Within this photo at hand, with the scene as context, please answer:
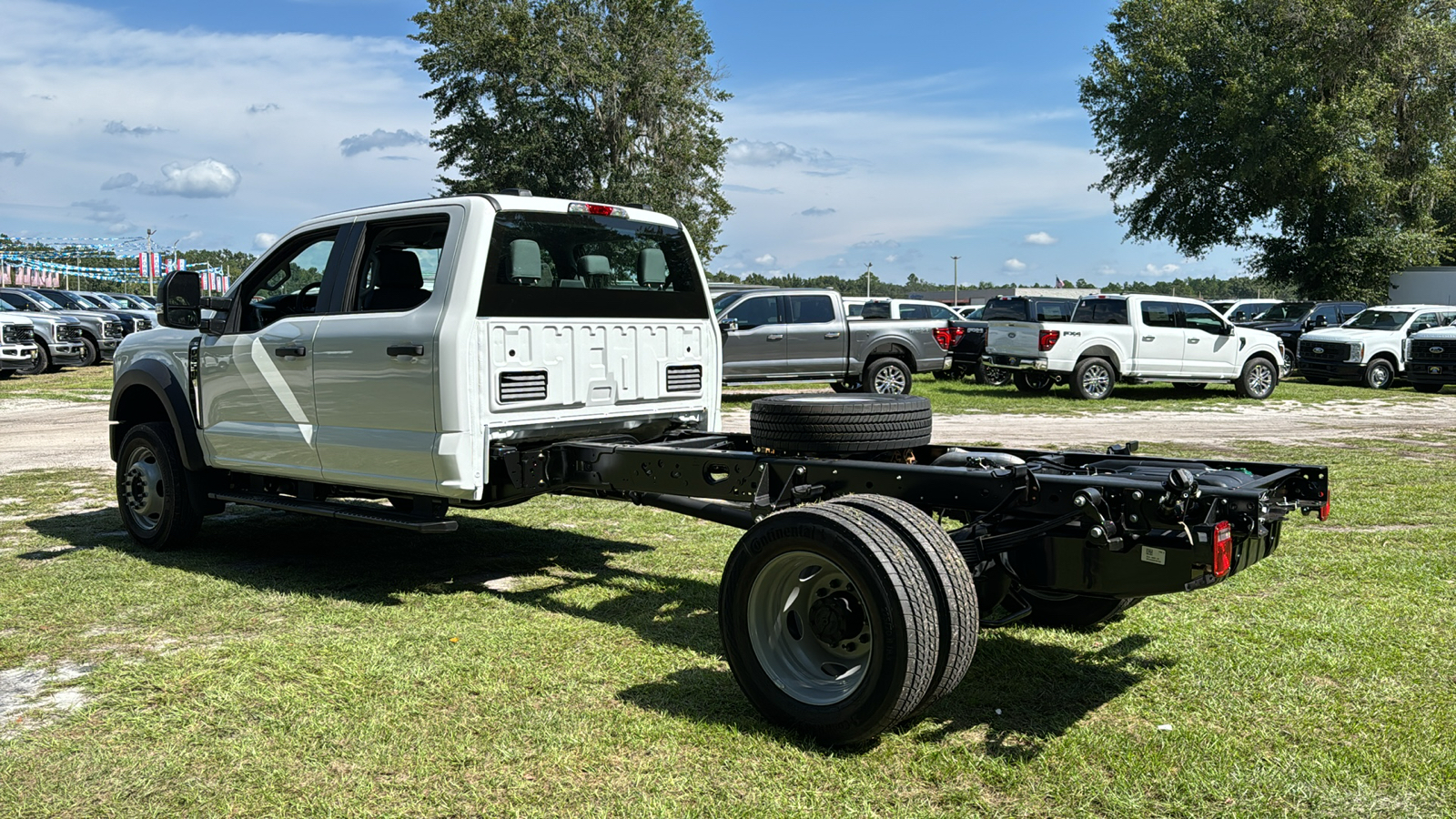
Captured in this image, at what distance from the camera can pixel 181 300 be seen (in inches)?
269

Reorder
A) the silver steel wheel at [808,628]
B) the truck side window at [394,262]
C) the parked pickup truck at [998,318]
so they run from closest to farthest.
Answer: the silver steel wheel at [808,628], the truck side window at [394,262], the parked pickup truck at [998,318]

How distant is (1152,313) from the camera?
67.0 feet

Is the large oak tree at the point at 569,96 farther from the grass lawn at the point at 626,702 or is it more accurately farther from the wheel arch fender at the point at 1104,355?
the grass lawn at the point at 626,702

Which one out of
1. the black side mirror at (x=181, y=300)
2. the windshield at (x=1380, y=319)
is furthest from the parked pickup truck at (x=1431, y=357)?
the black side mirror at (x=181, y=300)

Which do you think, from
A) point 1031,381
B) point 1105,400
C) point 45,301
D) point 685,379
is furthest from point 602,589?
point 45,301

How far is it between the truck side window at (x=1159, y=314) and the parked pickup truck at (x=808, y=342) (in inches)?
175

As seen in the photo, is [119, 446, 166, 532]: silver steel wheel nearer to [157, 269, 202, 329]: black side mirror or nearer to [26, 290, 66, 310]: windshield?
[157, 269, 202, 329]: black side mirror

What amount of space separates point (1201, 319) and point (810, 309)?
7.63 m

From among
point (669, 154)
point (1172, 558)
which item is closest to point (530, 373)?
point (1172, 558)

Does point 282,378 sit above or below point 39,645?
above

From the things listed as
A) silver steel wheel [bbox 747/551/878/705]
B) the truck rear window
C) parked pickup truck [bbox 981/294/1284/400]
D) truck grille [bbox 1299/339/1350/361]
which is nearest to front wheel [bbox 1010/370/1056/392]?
parked pickup truck [bbox 981/294/1284/400]

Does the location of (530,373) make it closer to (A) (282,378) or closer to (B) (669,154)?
(A) (282,378)

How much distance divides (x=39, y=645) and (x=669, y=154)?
40.8m

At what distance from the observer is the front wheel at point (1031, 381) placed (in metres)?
20.7
